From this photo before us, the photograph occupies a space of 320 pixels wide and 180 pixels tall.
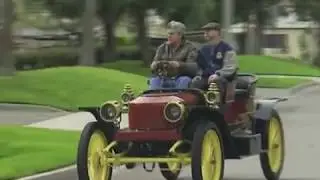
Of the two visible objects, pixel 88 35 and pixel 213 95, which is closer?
pixel 213 95

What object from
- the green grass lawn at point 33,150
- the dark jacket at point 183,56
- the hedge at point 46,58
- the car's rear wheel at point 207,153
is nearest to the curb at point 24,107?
the green grass lawn at point 33,150

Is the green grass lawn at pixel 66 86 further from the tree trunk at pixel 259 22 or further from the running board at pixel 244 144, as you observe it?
the tree trunk at pixel 259 22

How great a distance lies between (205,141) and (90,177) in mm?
1289

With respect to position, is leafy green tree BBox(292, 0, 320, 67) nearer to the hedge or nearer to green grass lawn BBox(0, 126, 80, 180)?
the hedge

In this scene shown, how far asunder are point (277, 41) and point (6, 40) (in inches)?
2473

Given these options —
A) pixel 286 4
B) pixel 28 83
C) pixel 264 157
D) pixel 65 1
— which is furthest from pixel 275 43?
pixel 264 157

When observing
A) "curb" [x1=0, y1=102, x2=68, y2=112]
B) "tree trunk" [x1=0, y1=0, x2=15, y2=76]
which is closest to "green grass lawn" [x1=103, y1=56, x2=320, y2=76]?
"tree trunk" [x1=0, y1=0, x2=15, y2=76]

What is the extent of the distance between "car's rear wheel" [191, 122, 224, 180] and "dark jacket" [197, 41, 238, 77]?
1.15 m

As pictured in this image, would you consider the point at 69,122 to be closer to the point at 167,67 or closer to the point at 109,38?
the point at 167,67

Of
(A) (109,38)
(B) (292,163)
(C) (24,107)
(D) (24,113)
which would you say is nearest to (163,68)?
(B) (292,163)

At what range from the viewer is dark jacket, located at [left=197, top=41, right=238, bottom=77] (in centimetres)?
1145

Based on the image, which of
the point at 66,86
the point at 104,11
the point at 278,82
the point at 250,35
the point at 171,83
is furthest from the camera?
the point at 250,35

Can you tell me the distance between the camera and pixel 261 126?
1199 cm

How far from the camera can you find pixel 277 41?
90.2m
